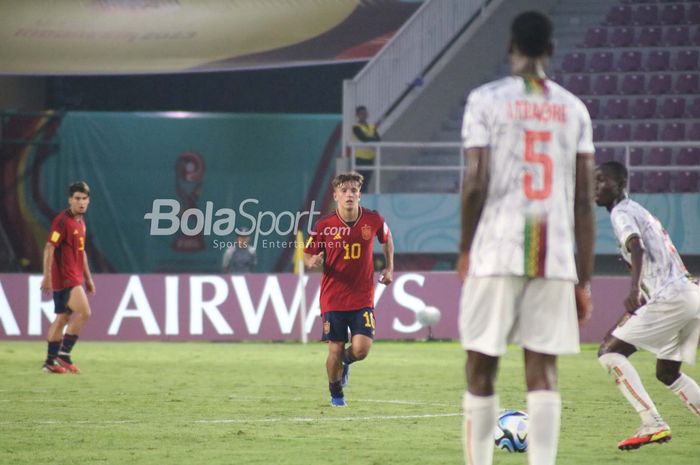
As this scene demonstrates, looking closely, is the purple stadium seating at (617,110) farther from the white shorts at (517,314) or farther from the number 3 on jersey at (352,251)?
the white shorts at (517,314)

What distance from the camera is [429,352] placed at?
2002 centimetres

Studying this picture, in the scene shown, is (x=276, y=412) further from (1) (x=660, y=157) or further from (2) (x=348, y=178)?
(1) (x=660, y=157)

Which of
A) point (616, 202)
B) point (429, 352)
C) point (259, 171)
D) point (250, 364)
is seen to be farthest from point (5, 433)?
point (259, 171)

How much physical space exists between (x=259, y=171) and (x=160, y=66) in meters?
2.81

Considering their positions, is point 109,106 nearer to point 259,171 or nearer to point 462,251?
point 259,171

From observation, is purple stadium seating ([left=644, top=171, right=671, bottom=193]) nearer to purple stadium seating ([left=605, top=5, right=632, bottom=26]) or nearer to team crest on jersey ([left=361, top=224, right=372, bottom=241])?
purple stadium seating ([left=605, top=5, right=632, bottom=26])

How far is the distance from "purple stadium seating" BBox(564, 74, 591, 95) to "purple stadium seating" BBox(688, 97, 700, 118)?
84.6 inches

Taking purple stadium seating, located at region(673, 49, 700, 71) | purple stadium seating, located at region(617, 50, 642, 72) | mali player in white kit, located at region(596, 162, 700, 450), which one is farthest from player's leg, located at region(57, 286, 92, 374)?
purple stadium seating, located at region(673, 49, 700, 71)

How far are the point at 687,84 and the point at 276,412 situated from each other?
57.7 feet

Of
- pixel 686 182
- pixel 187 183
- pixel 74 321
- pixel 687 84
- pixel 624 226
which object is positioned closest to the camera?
pixel 624 226

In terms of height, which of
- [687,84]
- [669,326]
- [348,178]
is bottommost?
[669,326]

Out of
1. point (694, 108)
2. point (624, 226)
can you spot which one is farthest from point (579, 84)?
point (624, 226)

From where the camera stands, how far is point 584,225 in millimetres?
6168

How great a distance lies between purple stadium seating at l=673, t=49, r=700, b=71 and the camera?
27.0 meters
